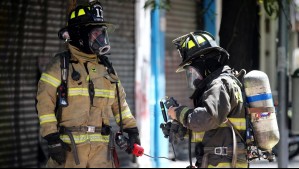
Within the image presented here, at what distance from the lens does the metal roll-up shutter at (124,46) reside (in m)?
9.39

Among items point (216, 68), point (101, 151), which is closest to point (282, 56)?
point (216, 68)

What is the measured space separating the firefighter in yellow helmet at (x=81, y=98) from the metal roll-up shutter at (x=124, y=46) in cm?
400

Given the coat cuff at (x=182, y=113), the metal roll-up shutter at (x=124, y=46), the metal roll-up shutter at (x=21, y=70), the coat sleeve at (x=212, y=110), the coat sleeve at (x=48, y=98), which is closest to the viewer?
the coat sleeve at (x=212, y=110)

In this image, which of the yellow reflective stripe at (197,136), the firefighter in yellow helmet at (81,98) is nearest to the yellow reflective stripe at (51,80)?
the firefighter in yellow helmet at (81,98)

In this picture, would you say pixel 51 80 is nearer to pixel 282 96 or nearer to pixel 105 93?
pixel 105 93

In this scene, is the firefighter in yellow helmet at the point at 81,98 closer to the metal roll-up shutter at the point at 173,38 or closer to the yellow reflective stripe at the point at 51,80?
the yellow reflective stripe at the point at 51,80

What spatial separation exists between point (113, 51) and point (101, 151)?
169 inches

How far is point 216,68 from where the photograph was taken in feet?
16.5

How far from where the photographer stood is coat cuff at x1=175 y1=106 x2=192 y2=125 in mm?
4781

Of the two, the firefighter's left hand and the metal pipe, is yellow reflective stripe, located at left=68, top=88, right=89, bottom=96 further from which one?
the metal pipe

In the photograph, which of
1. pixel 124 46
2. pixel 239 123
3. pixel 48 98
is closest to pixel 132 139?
pixel 48 98

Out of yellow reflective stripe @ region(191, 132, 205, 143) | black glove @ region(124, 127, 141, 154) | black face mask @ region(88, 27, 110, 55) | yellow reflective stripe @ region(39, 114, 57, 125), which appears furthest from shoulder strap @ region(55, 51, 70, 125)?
yellow reflective stripe @ region(191, 132, 205, 143)

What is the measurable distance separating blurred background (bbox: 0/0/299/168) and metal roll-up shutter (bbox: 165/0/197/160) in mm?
17

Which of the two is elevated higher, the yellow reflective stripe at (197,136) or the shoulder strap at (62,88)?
the shoulder strap at (62,88)
